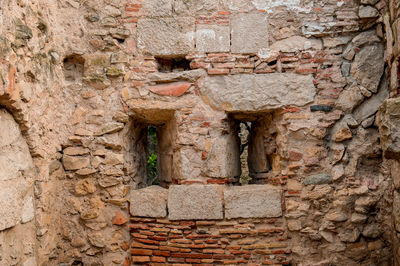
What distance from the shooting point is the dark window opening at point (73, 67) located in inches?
137

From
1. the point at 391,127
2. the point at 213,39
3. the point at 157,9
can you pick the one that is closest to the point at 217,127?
the point at 213,39

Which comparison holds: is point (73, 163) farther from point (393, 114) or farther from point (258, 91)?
point (393, 114)

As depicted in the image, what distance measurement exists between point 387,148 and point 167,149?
208 centimetres

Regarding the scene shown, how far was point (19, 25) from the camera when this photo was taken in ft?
8.56

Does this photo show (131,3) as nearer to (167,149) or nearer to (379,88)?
(167,149)

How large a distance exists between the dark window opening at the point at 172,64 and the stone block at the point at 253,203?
1342 millimetres

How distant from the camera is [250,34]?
3.40 metres

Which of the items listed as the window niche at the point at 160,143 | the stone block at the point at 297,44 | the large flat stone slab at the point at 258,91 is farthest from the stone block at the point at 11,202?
the stone block at the point at 297,44

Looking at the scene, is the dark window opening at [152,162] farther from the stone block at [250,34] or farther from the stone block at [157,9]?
the stone block at [250,34]

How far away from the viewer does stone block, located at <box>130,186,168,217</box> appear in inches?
132

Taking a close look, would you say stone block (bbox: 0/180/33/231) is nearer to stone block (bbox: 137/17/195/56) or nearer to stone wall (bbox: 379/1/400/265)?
stone block (bbox: 137/17/195/56)

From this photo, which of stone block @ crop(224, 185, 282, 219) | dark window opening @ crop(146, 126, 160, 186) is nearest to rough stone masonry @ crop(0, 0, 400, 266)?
stone block @ crop(224, 185, 282, 219)

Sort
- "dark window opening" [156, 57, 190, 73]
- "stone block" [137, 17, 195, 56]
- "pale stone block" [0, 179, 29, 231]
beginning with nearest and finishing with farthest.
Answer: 1. "pale stone block" [0, 179, 29, 231]
2. "stone block" [137, 17, 195, 56]
3. "dark window opening" [156, 57, 190, 73]

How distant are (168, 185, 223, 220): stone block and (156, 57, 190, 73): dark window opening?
1203 millimetres
